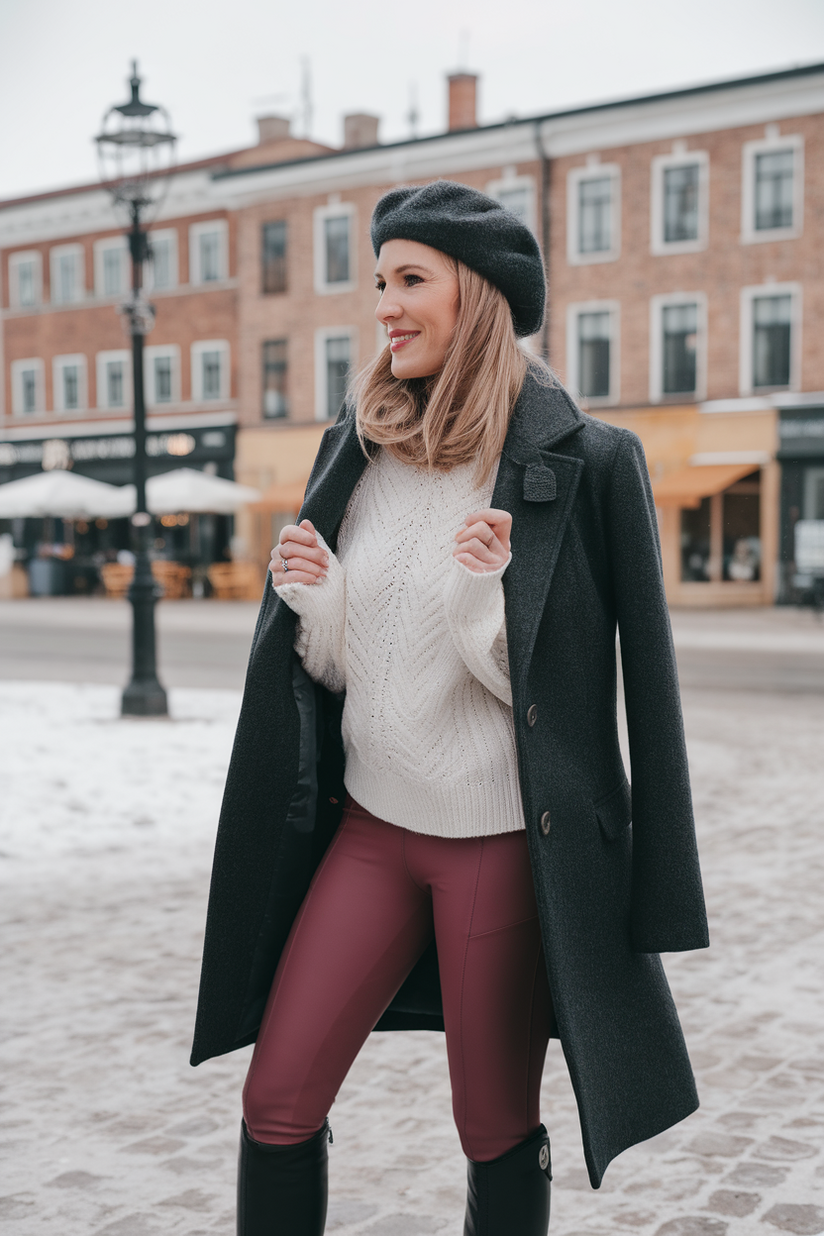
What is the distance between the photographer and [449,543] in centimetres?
228

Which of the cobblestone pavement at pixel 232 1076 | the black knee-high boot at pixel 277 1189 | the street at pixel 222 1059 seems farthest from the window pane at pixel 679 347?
the black knee-high boot at pixel 277 1189

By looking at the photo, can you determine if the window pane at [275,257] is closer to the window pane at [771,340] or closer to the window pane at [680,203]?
the window pane at [680,203]

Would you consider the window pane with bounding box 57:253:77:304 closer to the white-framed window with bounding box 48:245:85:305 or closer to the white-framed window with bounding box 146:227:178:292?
the white-framed window with bounding box 48:245:85:305

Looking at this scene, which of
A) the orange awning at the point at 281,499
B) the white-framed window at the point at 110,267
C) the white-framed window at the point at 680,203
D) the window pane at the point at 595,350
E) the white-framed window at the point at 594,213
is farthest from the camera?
the white-framed window at the point at 110,267

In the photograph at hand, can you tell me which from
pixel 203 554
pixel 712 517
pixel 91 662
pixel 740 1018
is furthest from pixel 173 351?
pixel 740 1018

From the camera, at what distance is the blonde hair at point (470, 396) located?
2.27 metres

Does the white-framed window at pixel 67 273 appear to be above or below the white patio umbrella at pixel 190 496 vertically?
above

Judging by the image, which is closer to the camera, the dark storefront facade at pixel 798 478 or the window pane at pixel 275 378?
the dark storefront facade at pixel 798 478

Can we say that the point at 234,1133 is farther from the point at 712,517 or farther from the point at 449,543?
the point at 712,517

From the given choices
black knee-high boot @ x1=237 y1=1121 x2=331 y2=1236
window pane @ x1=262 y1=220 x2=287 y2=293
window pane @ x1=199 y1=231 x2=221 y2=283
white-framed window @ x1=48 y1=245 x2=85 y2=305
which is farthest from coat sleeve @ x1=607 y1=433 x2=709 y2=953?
white-framed window @ x1=48 y1=245 x2=85 y2=305

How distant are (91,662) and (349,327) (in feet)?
58.2

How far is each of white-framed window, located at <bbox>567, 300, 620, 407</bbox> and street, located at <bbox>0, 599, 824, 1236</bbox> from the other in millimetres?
21617

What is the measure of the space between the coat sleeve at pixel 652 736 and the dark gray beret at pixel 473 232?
32 cm

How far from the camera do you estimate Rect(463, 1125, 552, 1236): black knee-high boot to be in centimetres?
222
